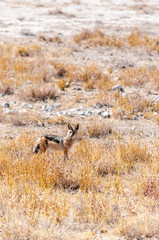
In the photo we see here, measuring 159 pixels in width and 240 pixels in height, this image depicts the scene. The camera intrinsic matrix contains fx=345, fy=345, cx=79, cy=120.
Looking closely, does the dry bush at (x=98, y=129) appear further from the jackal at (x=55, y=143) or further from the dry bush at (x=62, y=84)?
the dry bush at (x=62, y=84)

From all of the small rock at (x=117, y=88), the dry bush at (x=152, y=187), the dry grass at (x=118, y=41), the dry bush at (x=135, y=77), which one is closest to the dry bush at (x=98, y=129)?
the dry bush at (x=152, y=187)

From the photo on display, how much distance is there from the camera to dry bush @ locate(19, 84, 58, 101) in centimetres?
980

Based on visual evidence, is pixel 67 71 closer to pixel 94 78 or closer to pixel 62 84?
pixel 94 78

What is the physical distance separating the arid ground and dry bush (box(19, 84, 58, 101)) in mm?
29

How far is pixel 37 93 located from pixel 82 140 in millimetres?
3718

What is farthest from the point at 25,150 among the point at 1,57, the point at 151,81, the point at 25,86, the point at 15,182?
the point at 1,57

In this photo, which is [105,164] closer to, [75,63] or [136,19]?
[75,63]

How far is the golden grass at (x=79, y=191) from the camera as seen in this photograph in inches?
156

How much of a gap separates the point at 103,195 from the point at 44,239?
123cm

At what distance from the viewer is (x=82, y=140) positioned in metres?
6.51

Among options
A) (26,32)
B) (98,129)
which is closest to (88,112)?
(98,129)

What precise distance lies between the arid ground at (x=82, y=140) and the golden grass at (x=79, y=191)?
0.05ft

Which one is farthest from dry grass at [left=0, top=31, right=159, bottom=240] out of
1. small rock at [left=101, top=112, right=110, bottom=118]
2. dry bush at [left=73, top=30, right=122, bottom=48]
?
dry bush at [left=73, top=30, right=122, bottom=48]

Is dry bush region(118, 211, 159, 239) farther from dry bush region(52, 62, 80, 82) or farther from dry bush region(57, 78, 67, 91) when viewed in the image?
dry bush region(52, 62, 80, 82)
